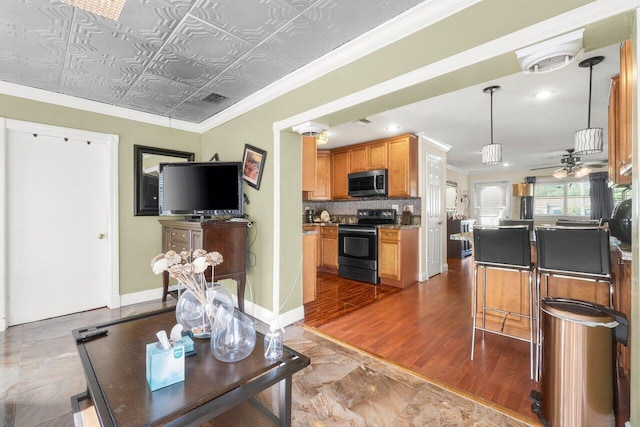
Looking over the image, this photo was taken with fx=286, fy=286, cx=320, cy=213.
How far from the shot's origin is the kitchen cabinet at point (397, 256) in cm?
434

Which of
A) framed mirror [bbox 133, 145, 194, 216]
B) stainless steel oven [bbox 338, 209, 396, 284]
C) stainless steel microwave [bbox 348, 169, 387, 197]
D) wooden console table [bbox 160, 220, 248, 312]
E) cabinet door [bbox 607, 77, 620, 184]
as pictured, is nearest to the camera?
cabinet door [bbox 607, 77, 620, 184]

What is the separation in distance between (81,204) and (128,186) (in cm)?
51

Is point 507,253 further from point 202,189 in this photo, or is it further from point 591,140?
point 202,189

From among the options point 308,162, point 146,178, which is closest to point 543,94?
point 308,162

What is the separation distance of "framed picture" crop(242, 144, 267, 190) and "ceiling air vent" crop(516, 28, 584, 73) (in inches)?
89.6

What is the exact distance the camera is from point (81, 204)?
10.7 feet

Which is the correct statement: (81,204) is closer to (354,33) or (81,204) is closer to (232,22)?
(232,22)

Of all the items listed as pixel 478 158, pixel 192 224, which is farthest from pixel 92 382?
pixel 478 158

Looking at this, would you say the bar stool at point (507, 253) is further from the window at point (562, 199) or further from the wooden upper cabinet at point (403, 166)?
the window at point (562, 199)

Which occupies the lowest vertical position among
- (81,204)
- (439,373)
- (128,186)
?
(439,373)

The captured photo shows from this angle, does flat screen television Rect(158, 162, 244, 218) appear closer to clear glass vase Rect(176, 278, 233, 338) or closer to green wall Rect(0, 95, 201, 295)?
green wall Rect(0, 95, 201, 295)

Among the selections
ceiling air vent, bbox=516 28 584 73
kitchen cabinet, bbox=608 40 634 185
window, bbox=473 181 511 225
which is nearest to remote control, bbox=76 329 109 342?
ceiling air vent, bbox=516 28 584 73

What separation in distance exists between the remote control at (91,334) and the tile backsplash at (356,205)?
14.6 feet

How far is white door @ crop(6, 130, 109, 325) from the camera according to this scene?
291 centimetres
